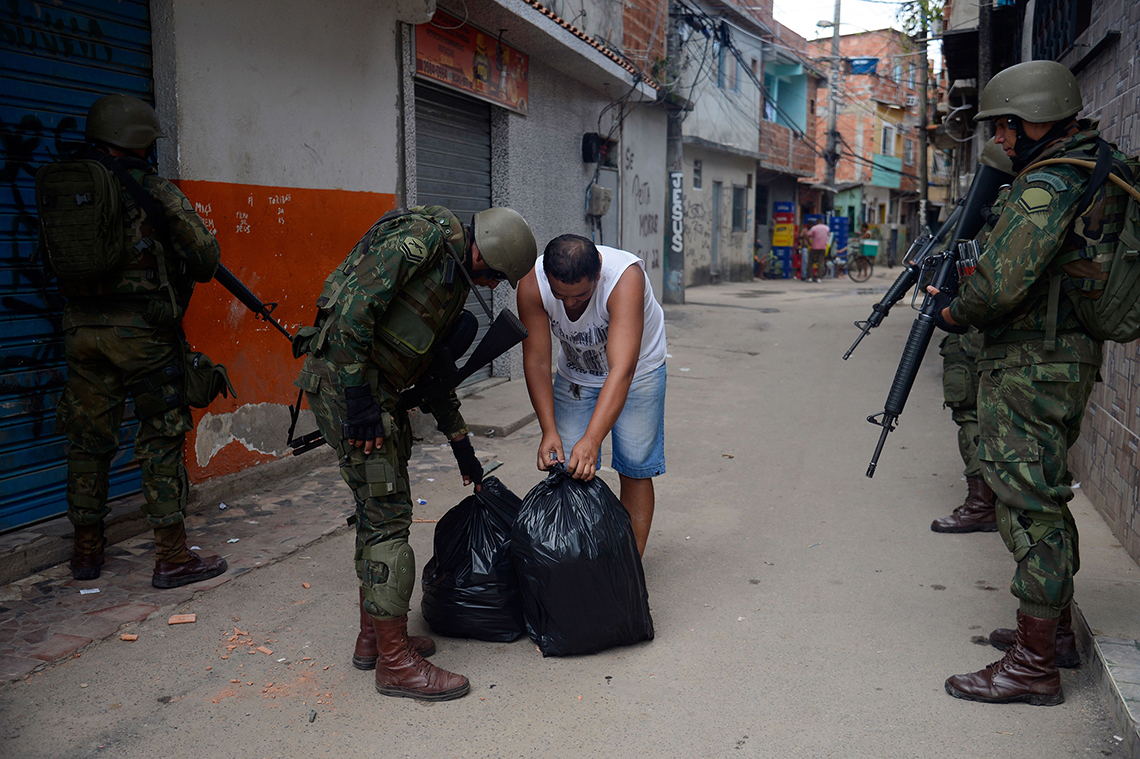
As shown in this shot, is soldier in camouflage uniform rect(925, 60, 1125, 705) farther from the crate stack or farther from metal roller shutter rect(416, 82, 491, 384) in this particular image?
the crate stack

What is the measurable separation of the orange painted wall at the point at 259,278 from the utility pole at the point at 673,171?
355 inches

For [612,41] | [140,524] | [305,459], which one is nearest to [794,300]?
[612,41]

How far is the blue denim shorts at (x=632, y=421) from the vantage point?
3365mm

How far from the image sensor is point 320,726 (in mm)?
2541

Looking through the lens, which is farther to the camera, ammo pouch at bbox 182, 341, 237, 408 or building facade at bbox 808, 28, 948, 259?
building facade at bbox 808, 28, 948, 259

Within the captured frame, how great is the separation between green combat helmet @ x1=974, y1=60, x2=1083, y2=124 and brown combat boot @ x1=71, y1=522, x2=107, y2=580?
3.80 metres

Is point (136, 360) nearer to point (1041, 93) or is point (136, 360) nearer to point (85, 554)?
point (85, 554)

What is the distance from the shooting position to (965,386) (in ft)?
13.7

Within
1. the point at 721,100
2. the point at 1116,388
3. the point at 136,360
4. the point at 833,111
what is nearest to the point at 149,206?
the point at 136,360

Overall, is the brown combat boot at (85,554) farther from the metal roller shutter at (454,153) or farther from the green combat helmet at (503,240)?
the metal roller shutter at (454,153)

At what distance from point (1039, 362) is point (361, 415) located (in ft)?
6.93

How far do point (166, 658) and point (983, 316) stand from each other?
2.98 m

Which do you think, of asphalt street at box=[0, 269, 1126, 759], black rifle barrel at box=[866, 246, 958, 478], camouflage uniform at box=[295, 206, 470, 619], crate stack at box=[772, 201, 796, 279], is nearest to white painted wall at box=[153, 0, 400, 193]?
asphalt street at box=[0, 269, 1126, 759]

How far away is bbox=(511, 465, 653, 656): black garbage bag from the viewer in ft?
9.28
